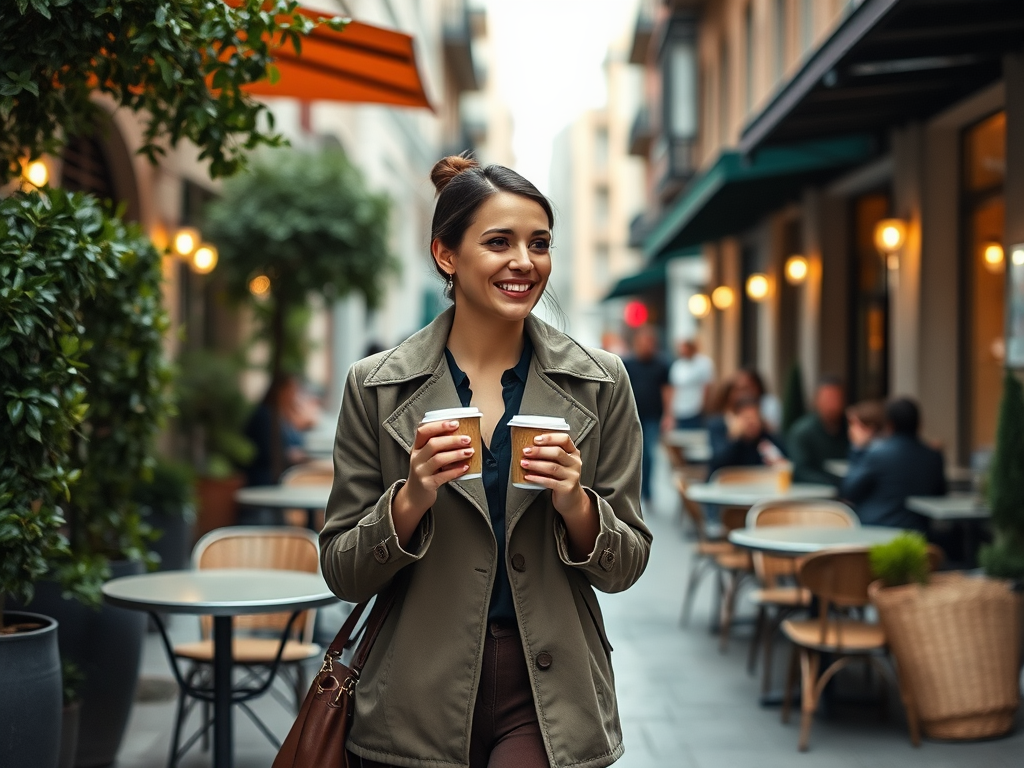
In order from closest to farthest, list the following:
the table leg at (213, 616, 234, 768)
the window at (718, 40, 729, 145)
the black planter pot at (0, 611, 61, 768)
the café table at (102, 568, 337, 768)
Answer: the black planter pot at (0, 611, 61, 768), the café table at (102, 568, 337, 768), the table leg at (213, 616, 234, 768), the window at (718, 40, 729, 145)

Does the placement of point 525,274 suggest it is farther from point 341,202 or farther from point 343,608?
point 341,202

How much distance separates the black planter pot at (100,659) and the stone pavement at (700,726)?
0.73 ft

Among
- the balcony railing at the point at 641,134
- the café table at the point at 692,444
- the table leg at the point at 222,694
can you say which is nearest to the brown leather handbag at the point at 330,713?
the table leg at the point at 222,694

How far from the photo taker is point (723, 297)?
70.2 feet

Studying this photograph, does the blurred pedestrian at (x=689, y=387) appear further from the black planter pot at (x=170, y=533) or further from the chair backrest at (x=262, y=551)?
the chair backrest at (x=262, y=551)

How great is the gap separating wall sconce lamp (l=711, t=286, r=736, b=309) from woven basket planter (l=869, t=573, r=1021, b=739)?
50.8ft

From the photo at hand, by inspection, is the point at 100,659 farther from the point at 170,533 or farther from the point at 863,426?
the point at 863,426

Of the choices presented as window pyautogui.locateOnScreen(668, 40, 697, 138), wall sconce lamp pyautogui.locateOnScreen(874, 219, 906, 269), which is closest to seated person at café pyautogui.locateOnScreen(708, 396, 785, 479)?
wall sconce lamp pyautogui.locateOnScreen(874, 219, 906, 269)

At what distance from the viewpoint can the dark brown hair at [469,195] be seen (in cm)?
247

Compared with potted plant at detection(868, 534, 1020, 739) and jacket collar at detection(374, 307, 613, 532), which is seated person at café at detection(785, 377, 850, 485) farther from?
jacket collar at detection(374, 307, 613, 532)

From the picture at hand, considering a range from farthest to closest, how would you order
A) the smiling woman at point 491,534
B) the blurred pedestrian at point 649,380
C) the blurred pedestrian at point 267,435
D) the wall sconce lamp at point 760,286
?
the wall sconce lamp at point 760,286, the blurred pedestrian at point 649,380, the blurred pedestrian at point 267,435, the smiling woman at point 491,534

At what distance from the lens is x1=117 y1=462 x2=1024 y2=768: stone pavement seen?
5438mm

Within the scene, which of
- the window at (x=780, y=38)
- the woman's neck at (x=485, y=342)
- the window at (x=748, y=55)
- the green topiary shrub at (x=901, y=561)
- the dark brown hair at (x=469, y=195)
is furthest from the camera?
the window at (x=748, y=55)

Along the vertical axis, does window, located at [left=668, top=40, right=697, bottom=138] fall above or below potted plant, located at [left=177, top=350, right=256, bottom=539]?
above
